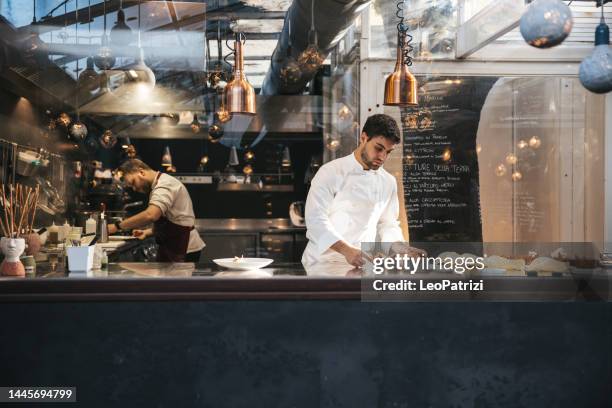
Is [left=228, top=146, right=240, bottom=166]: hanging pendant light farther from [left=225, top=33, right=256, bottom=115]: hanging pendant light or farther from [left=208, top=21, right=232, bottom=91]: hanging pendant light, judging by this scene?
[left=225, top=33, right=256, bottom=115]: hanging pendant light

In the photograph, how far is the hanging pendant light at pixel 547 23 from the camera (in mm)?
2266

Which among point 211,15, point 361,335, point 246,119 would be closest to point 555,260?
point 361,335

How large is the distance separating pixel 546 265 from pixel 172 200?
3437 mm

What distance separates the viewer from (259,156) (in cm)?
884

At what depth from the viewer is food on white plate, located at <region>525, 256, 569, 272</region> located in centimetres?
286

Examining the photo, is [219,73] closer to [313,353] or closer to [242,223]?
[313,353]

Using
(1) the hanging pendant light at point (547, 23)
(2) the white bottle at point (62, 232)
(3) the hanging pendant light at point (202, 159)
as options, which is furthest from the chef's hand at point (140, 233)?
(1) the hanging pendant light at point (547, 23)

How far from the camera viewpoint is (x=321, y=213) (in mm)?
3549

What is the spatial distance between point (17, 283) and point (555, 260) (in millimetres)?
2511

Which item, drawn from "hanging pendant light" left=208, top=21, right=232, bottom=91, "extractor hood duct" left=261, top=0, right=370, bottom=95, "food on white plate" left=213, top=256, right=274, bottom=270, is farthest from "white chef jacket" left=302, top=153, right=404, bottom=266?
"hanging pendant light" left=208, top=21, right=232, bottom=91

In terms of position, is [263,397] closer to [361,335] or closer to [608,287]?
[361,335]

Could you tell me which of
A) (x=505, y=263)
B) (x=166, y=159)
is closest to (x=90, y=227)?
(x=166, y=159)

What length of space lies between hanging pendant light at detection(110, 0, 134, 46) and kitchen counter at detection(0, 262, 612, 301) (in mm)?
2310

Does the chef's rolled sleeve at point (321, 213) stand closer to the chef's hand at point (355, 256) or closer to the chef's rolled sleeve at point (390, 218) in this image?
the chef's hand at point (355, 256)
